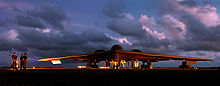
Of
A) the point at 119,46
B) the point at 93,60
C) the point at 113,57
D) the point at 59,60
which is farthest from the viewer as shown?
the point at 93,60

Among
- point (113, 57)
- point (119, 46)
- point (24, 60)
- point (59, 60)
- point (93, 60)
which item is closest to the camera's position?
point (24, 60)

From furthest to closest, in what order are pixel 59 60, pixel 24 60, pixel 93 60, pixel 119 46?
pixel 93 60, pixel 59 60, pixel 119 46, pixel 24 60

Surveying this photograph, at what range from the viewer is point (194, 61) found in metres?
41.3

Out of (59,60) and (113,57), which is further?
(59,60)

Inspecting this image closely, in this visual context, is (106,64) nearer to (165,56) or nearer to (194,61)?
(165,56)

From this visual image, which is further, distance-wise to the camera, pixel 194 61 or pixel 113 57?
pixel 194 61

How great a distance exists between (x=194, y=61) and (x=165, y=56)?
26.1ft
